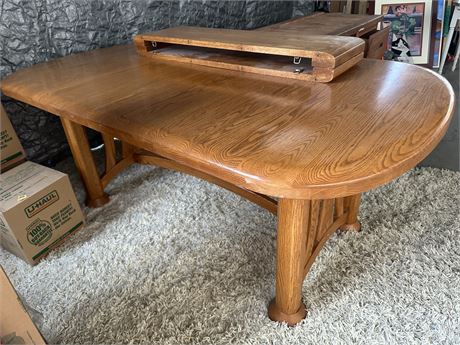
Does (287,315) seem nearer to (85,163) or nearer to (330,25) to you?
(85,163)

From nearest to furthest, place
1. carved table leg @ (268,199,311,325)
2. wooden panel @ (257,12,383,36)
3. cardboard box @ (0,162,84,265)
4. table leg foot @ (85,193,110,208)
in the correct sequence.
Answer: carved table leg @ (268,199,311,325) → cardboard box @ (0,162,84,265) → table leg foot @ (85,193,110,208) → wooden panel @ (257,12,383,36)

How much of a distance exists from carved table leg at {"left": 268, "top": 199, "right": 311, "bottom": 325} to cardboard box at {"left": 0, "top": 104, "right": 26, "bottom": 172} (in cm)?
Result: 121

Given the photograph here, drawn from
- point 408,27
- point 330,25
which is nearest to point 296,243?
point 330,25

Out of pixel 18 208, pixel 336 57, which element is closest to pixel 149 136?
pixel 336 57

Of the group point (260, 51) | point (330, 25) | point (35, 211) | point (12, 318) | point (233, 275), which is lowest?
point (233, 275)

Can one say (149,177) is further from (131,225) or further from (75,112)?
(75,112)

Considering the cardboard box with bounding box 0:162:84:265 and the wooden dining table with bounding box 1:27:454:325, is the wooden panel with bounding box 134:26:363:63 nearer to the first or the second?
the wooden dining table with bounding box 1:27:454:325

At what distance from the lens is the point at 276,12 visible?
2867 millimetres

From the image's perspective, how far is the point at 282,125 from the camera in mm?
845

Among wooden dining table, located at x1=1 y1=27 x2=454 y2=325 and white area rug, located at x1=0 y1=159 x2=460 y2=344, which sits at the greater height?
wooden dining table, located at x1=1 y1=27 x2=454 y2=325

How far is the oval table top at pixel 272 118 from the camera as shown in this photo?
691 mm

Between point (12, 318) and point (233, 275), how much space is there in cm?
65

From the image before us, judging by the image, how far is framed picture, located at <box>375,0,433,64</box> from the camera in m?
2.77

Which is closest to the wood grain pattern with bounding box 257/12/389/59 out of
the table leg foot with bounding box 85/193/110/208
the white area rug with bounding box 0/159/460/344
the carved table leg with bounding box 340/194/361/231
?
the white area rug with bounding box 0/159/460/344
